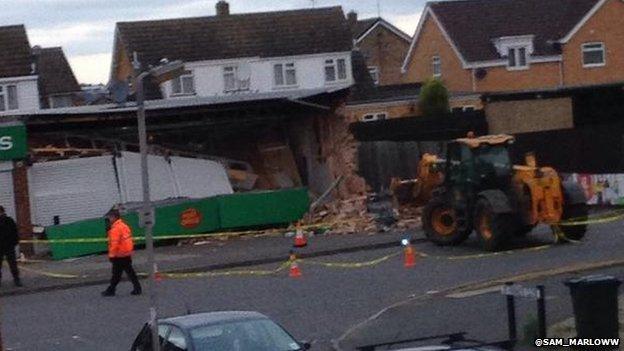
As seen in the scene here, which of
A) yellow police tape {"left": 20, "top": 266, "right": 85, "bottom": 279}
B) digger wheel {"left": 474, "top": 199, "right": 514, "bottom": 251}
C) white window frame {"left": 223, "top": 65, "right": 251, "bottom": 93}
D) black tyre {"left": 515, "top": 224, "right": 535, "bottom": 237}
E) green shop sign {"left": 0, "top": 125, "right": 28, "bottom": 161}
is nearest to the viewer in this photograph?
digger wheel {"left": 474, "top": 199, "right": 514, "bottom": 251}

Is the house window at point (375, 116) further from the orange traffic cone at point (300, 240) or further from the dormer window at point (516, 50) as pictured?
the orange traffic cone at point (300, 240)

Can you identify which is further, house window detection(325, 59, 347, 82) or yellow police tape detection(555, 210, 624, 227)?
house window detection(325, 59, 347, 82)

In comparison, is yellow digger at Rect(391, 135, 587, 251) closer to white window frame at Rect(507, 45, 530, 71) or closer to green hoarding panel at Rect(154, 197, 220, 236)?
green hoarding panel at Rect(154, 197, 220, 236)

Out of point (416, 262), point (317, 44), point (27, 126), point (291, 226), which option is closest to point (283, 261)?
point (416, 262)

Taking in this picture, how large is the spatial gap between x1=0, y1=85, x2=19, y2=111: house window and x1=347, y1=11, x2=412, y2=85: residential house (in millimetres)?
25861

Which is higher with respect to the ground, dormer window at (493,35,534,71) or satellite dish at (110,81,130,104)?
dormer window at (493,35,534,71)

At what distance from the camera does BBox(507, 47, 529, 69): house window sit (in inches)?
2623

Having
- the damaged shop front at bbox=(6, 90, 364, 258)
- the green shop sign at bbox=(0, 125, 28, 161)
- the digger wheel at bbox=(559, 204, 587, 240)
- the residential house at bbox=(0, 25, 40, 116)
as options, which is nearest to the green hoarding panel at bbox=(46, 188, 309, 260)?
the damaged shop front at bbox=(6, 90, 364, 258)

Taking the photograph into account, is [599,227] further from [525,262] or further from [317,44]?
[317,44]

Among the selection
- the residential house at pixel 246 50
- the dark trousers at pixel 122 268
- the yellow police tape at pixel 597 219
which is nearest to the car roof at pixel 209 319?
the dark trousers at pixel 122 268

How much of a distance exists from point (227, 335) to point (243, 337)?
19 centimetres

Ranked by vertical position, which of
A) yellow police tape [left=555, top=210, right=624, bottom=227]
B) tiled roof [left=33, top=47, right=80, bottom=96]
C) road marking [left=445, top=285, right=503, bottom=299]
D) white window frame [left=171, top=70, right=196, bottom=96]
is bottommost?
road marking [left=445, top=285, right=503, bottom=299]

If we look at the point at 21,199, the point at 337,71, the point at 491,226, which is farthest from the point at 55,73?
the point at 491,226

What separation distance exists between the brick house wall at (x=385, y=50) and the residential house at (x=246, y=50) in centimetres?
1364
